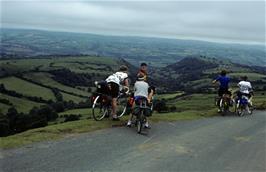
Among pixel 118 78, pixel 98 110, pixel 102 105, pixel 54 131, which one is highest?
pixel 118 78

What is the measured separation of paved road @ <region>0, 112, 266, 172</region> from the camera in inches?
381

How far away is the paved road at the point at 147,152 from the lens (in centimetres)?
969

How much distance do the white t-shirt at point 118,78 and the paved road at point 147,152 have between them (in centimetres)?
200

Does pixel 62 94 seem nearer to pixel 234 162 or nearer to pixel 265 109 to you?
pixel 265 109

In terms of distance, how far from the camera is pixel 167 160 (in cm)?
1070

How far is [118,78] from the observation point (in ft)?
51.8

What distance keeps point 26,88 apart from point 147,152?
280 ft

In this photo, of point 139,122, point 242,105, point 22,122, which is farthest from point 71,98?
point 139,122

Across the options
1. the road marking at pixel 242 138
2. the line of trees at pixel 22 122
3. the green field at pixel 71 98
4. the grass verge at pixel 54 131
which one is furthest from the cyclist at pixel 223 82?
the green field at pixel 71 98

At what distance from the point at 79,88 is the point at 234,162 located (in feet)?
319

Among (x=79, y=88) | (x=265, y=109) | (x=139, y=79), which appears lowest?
(x=79, y=88)

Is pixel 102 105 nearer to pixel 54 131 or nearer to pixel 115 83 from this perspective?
pixel 115 83

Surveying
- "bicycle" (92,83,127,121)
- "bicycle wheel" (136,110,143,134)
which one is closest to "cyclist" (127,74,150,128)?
"bicycle wheel" (136,110,143,134)

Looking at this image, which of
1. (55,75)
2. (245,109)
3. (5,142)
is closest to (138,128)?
(5,142)
